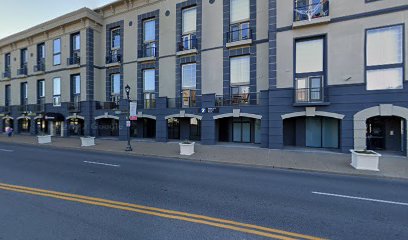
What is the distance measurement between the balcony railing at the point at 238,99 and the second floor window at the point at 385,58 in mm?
7192

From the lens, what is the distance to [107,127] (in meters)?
24.6

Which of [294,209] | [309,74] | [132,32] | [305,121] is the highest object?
[132,32]

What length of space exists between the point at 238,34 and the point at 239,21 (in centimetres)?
107

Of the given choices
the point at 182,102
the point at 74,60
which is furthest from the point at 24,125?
the point at 182,102

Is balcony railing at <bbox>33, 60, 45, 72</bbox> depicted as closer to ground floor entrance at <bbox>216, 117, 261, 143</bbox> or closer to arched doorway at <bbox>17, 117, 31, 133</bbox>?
arched doorway at <bbox>17, 117, 31, 133</bbox>

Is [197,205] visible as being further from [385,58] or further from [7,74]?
[7,74]

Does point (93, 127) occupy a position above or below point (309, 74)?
below

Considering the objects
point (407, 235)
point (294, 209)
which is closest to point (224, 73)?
point (294, 209)

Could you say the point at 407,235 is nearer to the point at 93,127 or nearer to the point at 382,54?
the point at 382,54

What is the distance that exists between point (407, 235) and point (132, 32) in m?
24.6

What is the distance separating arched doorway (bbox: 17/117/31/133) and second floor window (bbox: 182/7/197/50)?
2478 cm

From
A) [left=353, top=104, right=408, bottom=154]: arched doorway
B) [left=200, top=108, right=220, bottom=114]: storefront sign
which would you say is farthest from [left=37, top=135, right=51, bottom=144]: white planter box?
[left=353, top=104, right=408, bottom=154]: arched doorway

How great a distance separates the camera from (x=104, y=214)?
4.40 metres

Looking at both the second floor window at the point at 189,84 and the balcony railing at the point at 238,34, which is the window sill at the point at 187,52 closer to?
the second floor window at the point at 189,84
